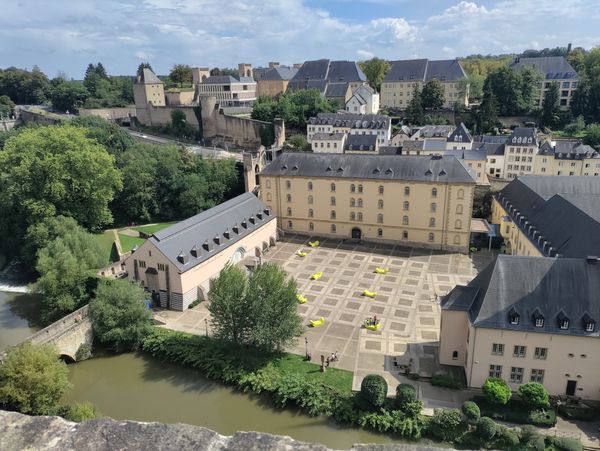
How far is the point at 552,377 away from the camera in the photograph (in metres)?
21.8

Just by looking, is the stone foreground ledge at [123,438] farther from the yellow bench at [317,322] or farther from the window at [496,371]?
the yellow bench at [317,322]

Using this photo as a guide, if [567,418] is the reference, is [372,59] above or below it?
above

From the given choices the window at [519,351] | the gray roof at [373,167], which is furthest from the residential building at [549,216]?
the window at [519,351]

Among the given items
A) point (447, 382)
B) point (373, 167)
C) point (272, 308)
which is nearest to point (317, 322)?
point (272, 308)

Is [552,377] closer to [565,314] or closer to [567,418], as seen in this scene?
[567,418]

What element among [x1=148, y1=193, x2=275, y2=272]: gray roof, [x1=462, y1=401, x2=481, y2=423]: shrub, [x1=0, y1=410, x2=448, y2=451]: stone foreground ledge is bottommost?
[x1=462, y1=401, x2=481, y2=423]: shrub

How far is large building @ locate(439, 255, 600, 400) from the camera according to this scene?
21.2 meters

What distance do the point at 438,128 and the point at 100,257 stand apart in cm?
4919

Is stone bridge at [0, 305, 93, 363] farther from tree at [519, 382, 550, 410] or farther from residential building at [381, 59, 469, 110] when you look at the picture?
residential building at [381, 59, 469, 110]

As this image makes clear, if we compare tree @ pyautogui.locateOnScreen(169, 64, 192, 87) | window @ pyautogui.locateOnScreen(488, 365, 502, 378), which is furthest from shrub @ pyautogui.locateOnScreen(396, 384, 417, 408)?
tree @ pyautogui.locateOnScreen(169, 64, 192, 87)

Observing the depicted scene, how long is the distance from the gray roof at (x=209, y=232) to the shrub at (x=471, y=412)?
1936 centimetres

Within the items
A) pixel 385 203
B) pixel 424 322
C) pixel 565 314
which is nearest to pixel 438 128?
pixel 385 203

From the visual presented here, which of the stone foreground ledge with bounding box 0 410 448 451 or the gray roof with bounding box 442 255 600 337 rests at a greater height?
the stone foreground ledge with bounding box 0 410 448 451

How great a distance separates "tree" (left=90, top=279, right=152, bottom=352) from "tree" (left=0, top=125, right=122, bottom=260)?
55.9 feet
